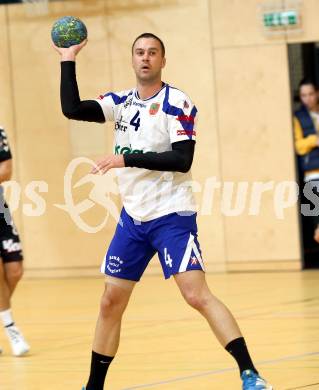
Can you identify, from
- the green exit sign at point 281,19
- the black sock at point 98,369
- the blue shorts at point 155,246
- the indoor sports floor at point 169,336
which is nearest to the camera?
the blue shorts at point 155,246

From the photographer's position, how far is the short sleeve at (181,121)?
19.0 ft

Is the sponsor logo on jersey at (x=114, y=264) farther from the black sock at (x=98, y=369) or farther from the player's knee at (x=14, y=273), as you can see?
the player's knee at (x=14, y=273)

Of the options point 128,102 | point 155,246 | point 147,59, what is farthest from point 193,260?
point 147,59

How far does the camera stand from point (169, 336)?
28.0ft

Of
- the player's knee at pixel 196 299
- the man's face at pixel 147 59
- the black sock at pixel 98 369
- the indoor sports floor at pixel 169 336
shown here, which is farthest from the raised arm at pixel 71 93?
the indoor sports floor at pixel 169 336

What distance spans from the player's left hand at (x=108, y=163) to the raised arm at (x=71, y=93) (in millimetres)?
453

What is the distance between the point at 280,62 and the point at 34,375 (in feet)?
19.5

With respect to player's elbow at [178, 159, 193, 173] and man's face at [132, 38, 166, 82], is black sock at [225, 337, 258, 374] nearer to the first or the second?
player's elbow at [178, 159, 193, 173]

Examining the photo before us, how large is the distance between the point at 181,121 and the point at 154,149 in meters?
0.24

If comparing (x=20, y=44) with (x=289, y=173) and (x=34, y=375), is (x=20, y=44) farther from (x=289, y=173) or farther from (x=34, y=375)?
(x=34, y=375)

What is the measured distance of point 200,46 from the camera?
1220 centimetres

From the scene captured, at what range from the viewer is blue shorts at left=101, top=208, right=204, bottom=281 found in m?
5.84

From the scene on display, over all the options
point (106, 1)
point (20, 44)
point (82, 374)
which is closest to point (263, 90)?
point (106, 1)

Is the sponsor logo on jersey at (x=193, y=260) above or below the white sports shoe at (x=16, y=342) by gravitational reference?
above
